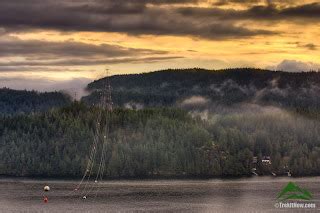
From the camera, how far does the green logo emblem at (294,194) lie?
174 metres

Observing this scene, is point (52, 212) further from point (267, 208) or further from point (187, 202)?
point (267, 208)

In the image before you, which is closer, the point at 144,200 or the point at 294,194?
the point at 144,200

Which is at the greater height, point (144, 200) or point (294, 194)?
point (294, 194)

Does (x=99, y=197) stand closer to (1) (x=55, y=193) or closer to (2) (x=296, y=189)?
(1) (x=55, y=193)

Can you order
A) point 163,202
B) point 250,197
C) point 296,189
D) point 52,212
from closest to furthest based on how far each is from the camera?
point 52,212 < point 163,202 < point 250,197 < point 296,189

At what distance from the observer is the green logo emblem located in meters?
174

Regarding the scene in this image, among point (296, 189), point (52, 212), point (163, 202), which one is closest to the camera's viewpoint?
point (52, 212)

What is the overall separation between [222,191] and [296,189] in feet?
64.9

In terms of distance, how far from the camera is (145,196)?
7062 inches

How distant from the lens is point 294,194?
184125 mm

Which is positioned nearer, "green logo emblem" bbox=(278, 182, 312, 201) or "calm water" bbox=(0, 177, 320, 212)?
"calm water" bbox=(0, 177, 320, 212)

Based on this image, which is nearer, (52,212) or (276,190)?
(52,212)

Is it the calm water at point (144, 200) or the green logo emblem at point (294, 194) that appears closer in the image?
the calm water at point (144, 200)

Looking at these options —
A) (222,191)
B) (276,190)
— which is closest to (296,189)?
(276,190)
